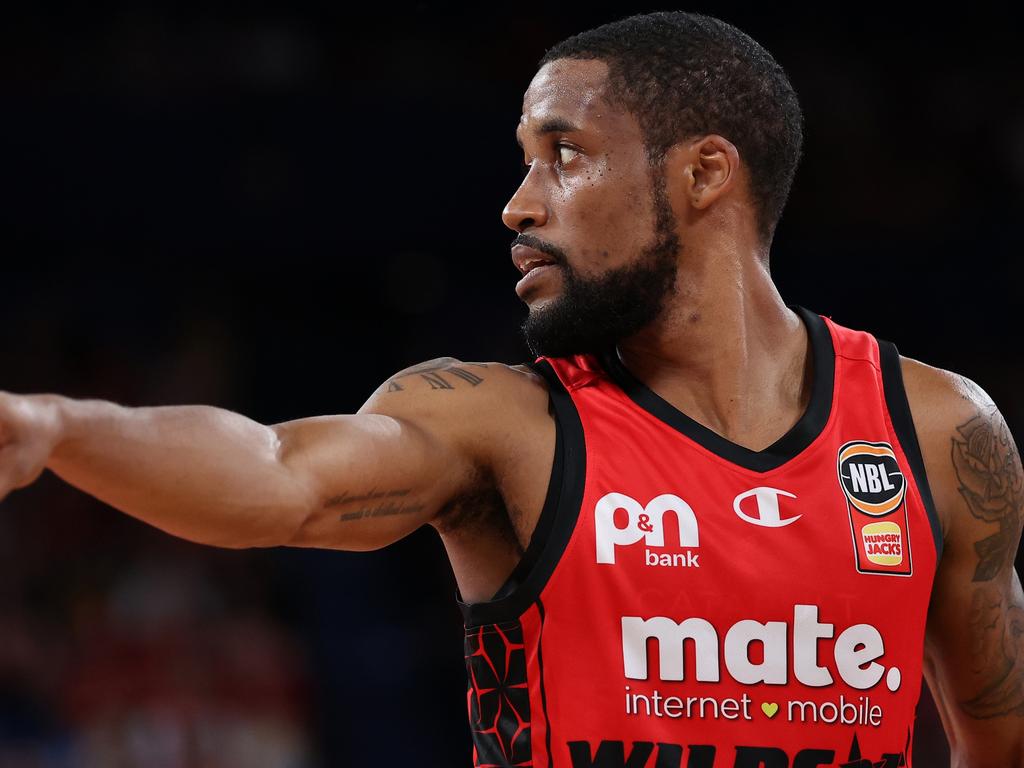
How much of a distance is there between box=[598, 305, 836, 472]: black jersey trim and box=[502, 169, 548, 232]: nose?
1.07ft

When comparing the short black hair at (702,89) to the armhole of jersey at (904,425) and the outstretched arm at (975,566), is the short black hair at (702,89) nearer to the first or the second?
the armhole of jersey at (904,425)

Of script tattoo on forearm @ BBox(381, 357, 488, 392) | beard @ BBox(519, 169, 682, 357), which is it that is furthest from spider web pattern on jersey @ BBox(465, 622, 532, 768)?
beard @ BBox(519, 169, 682, 357)

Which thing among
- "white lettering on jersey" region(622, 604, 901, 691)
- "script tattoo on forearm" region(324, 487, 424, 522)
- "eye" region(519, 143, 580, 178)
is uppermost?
"eye" region(519, 143, 580, 178)

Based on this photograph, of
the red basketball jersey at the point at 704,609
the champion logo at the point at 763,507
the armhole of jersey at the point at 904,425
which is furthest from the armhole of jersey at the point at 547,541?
the armhole of jersey at the point at 904,425

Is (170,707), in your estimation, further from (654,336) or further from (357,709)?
(654,336)

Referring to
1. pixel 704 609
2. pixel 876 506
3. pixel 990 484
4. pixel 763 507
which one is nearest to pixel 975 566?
pixel 990 484

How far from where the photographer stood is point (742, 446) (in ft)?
8.93

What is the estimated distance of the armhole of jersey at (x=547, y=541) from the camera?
2527 millimetres

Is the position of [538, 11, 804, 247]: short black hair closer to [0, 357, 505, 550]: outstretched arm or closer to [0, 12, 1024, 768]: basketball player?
[0, 12, 1024, 768]: basketball player

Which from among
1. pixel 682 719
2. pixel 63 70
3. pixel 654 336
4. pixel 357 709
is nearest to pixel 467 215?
pixel 63 70

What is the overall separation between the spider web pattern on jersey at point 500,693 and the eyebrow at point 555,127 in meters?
0.99

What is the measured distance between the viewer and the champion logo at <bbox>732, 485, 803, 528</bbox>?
8.62ft

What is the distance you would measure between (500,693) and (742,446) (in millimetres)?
682

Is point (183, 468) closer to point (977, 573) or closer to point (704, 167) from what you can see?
point (704, 167)
